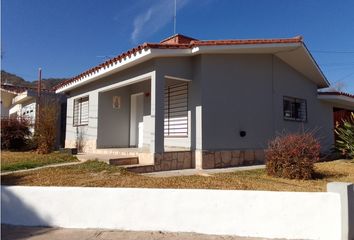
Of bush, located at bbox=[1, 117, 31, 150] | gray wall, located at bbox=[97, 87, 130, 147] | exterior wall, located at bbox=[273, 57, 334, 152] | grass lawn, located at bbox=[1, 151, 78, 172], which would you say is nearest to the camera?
grass lawn, located at bbox=[1, 151, 78, 172]

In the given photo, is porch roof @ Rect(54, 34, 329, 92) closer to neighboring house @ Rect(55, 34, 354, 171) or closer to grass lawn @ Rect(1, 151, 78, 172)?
neighboring house @ Rect(55, 34, 354, 171)

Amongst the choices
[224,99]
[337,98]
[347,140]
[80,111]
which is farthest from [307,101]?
[80,111]

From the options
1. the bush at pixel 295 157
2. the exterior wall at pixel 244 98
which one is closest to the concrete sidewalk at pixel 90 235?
the bush at pixel 295 157

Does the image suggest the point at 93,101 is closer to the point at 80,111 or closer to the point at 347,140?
the point at 80,111

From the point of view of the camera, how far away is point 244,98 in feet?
40.9

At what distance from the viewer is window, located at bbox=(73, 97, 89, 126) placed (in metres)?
16.6

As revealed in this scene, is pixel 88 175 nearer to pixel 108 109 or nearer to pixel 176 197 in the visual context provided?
pixel 176 197

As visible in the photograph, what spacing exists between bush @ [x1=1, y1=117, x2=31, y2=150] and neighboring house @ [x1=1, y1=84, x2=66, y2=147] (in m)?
0.55

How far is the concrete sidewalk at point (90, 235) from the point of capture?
5.46 meters

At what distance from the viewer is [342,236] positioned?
200 inches

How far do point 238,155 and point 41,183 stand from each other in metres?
7.01

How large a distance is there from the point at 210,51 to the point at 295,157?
4.53m

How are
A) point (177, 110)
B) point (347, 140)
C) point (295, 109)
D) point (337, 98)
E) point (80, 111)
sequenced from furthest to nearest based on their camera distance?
point (80, 111) < point (337, 98) < point (295, 109) < point (347, 140) < point (177, 110)

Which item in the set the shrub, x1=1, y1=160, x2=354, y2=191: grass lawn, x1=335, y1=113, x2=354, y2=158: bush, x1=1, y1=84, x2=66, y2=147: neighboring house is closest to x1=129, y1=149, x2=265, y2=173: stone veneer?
x1=1, y1=160, x2=354, y2=191: grass lawn
